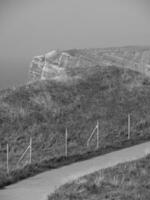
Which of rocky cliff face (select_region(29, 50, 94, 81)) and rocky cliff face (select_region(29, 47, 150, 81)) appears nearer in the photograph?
rocky cliff face (select_region(29, 50, 94, 81))

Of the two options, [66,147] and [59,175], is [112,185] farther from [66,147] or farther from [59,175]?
[66,147]

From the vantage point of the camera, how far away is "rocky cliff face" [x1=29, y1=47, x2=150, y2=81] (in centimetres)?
3459

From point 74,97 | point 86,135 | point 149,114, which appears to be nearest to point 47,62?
point 74,97

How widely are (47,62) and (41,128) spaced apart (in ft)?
54.3

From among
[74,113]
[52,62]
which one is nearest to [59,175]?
[74,113]

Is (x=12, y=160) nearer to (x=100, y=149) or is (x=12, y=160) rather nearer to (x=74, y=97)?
(x=100, y=149)

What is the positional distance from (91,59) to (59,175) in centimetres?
2272

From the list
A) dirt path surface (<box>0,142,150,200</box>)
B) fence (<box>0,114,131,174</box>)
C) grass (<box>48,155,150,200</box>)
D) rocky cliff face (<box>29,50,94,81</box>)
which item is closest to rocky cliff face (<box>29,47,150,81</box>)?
rocky cliff face (<box>29,50,94,81</box>)

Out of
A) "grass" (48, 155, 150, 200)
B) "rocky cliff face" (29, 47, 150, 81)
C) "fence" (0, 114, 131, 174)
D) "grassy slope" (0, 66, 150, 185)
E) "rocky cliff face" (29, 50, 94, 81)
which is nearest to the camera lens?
"grass" (48, 155, 150, 200)

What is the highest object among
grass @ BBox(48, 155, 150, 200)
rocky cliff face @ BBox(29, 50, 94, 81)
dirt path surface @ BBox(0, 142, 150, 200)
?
rocky cliff face @ BBox(29, 50, 94, 81)

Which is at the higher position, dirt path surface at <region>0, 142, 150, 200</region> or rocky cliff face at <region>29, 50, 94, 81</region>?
rocky cliff face at <region>29, 50, 94, 81</region>

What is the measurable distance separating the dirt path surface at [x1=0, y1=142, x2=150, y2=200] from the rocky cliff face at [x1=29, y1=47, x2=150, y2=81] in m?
17.3

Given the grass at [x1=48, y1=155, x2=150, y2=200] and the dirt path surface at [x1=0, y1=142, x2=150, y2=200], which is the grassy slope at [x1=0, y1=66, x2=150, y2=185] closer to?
the dirt path surface at [x1=0, y1=142, x2=150, y2=200]

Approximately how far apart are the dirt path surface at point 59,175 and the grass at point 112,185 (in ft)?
1.26
